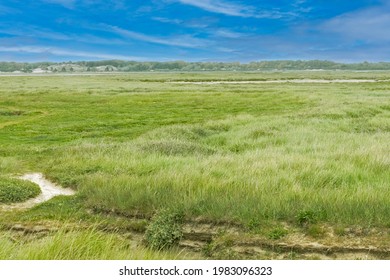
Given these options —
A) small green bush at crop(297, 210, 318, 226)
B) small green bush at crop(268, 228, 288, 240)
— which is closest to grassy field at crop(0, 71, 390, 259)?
small green bush at crop(297, 210, 318, 226)

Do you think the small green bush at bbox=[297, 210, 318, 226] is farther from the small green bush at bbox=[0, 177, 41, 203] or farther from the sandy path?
the small green bush at bbox=[0, 177, 41, 203]

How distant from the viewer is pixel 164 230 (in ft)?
34.6

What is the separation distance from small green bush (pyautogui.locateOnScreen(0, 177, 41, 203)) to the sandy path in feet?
0.73

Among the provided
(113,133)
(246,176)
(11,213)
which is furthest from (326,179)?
(113,133)

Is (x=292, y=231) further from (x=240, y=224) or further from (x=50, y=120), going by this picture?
(x=50, y=120)

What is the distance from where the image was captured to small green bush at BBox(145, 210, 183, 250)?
33.8 ft

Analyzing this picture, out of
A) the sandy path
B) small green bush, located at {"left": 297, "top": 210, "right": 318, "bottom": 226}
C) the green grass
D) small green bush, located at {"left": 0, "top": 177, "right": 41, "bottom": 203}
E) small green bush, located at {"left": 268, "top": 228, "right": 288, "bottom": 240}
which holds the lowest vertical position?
the sandy path

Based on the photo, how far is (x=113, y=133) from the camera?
32.2 meters

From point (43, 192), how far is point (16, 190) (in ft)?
3.32

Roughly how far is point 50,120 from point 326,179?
3254 cm

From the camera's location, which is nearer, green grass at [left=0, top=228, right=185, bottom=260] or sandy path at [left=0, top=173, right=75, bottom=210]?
green grass at [left=0, top=228, right=185, bottom=260]

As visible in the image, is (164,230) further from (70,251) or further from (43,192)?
(43,192)

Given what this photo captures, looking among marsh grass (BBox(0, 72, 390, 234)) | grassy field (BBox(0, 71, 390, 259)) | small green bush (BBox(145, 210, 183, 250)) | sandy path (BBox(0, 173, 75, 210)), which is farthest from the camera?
sandy path (BBox(0, 173, 75, 210))

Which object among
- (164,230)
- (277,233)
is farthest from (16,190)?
(277,233)
